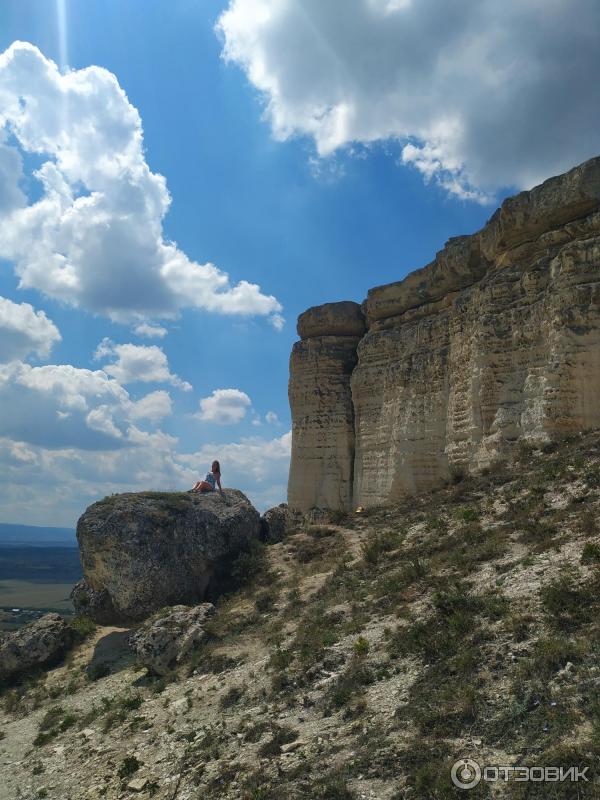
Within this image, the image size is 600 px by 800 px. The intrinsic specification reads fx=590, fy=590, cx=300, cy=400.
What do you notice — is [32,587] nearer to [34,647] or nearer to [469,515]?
[34,647]

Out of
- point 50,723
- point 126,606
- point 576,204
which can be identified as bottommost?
point 50,723

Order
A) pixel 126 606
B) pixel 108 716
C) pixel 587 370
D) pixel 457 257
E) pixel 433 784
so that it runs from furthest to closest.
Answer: pixel 457 257 → pixel 587 370 → pixel 126 606 → pixel 108 716 → pixel 433 784

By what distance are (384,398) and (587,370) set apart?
9264mm

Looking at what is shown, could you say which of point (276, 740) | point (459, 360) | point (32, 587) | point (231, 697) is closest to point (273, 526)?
point (459, 360)

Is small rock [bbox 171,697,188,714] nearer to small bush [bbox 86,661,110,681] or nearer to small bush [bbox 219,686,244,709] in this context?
small bush [bbox 219,686,244,709]

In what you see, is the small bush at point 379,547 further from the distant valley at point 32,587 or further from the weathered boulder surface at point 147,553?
the distant valley at point 32,587

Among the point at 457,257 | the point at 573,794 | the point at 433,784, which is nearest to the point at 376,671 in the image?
the point at 433,784

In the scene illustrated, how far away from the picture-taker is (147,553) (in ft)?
41.6

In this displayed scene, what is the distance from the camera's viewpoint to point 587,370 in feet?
45.0

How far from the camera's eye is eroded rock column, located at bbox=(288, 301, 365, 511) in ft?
82.5

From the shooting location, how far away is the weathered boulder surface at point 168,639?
971 cm

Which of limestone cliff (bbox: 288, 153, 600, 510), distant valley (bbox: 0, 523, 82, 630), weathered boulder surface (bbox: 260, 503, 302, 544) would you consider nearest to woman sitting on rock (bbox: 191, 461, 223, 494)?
weathered boulder surface (bbox: 260, 503, 302, 544)

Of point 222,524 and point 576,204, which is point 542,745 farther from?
point 576,204

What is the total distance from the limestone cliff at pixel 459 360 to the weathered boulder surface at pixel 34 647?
11052 mm
